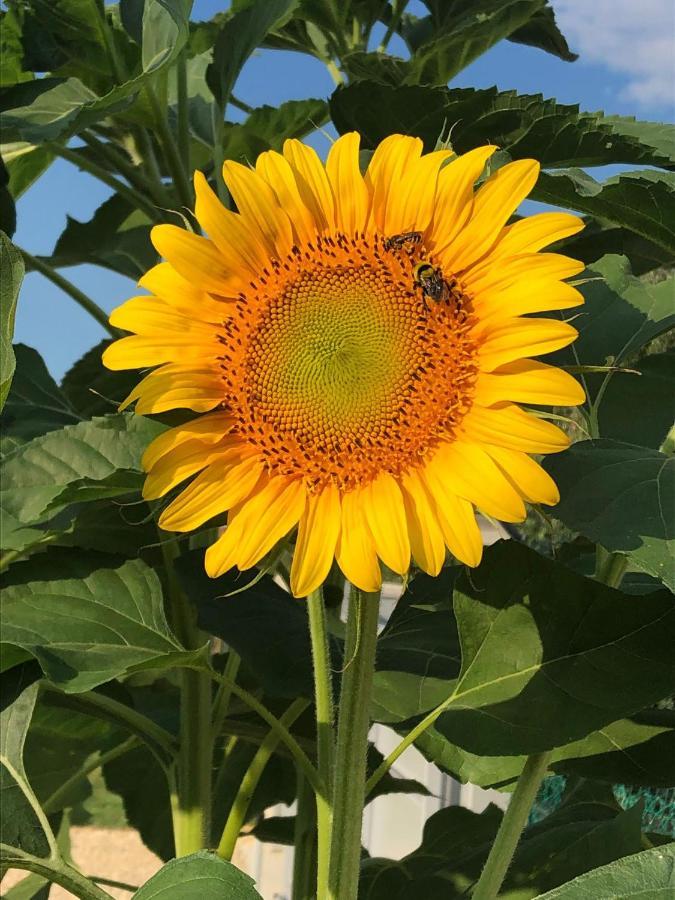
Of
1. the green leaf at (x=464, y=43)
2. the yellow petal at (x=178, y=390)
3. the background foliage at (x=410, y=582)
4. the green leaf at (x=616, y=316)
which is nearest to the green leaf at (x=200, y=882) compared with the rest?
the background foliage at (x=410, y=582)

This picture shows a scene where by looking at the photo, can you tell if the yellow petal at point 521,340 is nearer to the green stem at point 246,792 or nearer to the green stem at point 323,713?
the green stem at point 323,713

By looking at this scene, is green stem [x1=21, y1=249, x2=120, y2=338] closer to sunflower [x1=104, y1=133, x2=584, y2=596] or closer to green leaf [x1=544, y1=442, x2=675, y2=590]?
sunflower [x1=104, y1=133, x2=584, y2=596]

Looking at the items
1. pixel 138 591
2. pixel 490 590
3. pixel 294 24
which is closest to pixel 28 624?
pixel 138 591

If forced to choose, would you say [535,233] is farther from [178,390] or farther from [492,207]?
[178,390]

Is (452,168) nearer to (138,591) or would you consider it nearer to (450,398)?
(450,398)

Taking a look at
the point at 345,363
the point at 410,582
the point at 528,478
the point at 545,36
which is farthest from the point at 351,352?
the point at 545,36

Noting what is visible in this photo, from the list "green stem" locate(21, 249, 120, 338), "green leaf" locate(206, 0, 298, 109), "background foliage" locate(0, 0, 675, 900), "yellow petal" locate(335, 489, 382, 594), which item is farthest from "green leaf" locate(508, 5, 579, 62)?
"yellow petal" locate(335, 489, 382, 594)
